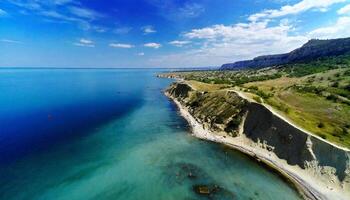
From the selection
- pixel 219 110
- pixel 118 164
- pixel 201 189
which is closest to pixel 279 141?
pixel 201 189

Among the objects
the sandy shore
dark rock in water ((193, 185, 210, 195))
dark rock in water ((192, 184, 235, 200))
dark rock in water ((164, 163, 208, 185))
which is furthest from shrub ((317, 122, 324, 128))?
dark rock in water ((193, 185, 210, 195))

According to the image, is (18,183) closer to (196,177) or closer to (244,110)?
(196,177)

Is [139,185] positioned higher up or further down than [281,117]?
further down

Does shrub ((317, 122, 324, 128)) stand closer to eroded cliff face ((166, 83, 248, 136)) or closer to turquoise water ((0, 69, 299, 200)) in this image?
eroded cliff face ((166, 83, 248, 136))

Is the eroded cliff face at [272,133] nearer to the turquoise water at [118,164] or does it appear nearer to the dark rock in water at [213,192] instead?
the turquoise water at [118,164]

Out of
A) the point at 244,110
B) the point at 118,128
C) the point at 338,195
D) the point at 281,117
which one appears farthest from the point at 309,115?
the point at 118,128

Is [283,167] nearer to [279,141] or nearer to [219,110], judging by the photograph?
[279,141]
